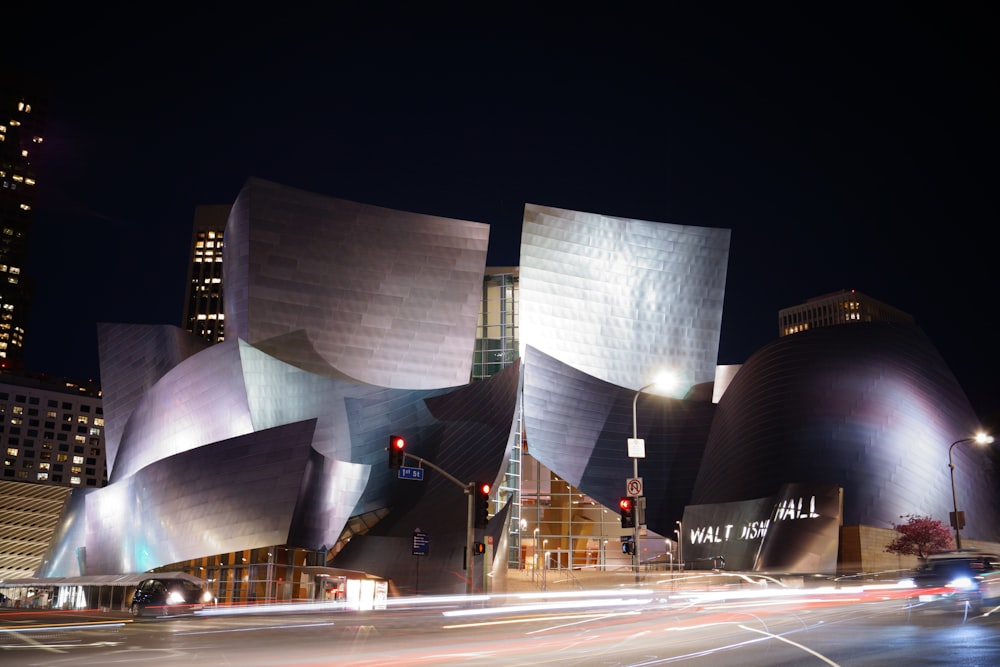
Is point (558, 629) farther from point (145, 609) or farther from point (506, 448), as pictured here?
point (506, 448)

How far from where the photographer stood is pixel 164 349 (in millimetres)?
46344

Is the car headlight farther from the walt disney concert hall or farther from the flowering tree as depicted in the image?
the flowering tree

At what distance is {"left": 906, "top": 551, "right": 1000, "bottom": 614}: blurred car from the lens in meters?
17.0

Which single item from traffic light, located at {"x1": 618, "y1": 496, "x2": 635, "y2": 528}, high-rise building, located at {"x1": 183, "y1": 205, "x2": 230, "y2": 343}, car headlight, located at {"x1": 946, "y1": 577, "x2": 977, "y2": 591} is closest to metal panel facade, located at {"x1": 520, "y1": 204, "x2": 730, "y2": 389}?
traffic light, located at {"x1": 618, "y1": 496, "x2": 635, "y2": 528}

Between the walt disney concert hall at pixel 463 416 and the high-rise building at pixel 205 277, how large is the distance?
3280 inches

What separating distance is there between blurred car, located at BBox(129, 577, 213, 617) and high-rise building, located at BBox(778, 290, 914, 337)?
15790 centimetres

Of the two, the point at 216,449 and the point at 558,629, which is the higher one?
the point at 216,449

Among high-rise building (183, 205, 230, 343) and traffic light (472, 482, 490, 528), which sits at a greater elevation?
high-rise building (183, 205, 230, 343)

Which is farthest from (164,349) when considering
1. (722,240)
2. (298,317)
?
(722,240)

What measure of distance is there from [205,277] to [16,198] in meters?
84.3

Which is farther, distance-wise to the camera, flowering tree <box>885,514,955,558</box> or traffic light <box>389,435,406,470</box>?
flowering tree <box>885,514,955,558</box>

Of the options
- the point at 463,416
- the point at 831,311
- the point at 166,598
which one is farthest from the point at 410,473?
the point at 831,311

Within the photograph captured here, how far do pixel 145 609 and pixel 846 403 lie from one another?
2845 cm

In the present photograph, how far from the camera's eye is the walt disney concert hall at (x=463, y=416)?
34.6 m
